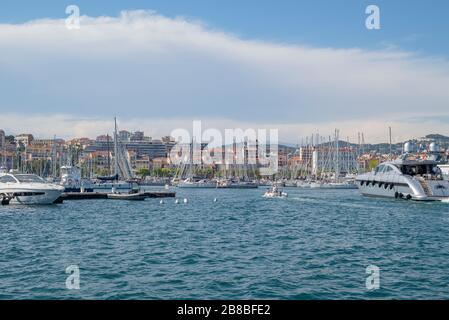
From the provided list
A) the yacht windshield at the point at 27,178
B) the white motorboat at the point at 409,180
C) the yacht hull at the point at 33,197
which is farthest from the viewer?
the white motorboat at the point at 409,180

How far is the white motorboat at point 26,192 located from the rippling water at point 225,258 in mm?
17442

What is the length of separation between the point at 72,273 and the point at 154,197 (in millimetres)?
64564

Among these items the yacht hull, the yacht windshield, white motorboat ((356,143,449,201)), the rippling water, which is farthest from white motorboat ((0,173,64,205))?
white motorboat ((356,143,449,201))

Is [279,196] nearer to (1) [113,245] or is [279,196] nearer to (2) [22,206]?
(2) [22,206]

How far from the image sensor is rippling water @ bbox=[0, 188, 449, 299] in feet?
55.6

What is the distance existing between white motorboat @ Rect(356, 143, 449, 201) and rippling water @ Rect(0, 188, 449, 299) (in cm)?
2577

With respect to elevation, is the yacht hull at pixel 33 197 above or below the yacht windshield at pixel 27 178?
below

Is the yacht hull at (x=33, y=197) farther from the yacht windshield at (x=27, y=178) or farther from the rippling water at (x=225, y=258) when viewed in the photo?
the rippling water at (x=225, y=258)

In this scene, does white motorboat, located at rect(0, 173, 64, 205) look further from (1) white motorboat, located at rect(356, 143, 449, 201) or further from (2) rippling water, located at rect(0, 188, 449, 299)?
(1) white motorboat, located at rect(356, 143, 449, 201)

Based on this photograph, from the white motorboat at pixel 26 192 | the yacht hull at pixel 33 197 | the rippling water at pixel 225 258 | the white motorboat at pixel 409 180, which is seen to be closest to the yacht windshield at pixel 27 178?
the white motorboat at pixel 26 192

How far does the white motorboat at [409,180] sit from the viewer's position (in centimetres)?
6512

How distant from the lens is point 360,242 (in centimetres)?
2842
